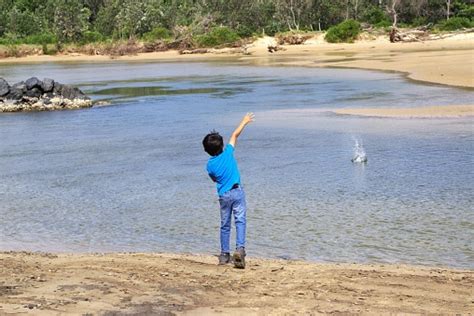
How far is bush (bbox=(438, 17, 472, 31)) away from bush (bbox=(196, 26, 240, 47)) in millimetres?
20938

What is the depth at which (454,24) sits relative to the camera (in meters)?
72.6

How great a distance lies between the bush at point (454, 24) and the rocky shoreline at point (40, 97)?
46.9m

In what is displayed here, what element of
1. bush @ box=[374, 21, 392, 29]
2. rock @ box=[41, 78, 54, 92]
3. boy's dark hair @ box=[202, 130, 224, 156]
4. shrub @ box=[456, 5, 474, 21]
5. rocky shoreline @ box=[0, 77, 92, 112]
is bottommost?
rocky shoreline @ box=[0, 77, 92, 112]

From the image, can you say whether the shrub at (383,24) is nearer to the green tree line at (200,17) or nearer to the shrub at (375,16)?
the green tree line at (200,17)

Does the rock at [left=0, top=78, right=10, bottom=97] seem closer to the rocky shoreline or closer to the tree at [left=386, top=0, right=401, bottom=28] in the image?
the rocky shoreline

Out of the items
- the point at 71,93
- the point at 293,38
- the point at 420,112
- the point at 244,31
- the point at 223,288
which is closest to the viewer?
the point at 223,288

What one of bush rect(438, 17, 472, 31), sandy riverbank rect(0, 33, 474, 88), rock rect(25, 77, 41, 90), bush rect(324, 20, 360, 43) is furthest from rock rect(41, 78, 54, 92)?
bush rect(438, 17, 472, 31)

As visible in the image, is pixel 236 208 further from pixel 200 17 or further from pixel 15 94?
pixel 200 17

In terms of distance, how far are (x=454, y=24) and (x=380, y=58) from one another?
22.0 m

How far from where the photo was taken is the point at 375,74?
134 ft

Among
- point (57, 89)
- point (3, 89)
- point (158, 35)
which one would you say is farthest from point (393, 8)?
point (3, 89)

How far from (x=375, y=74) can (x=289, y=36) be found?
37739 mm

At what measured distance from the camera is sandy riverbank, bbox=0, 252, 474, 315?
6246 mm

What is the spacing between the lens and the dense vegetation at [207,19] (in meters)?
80.3
